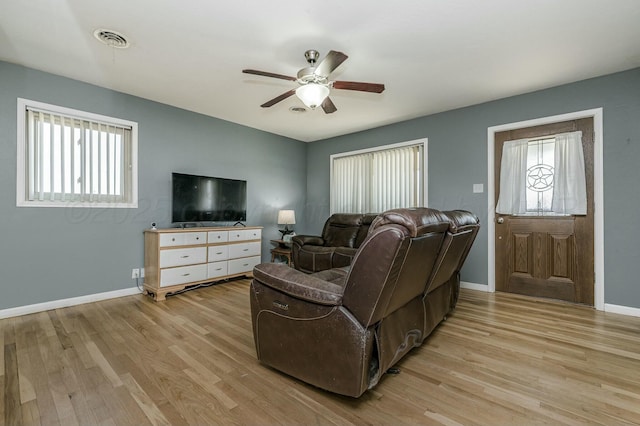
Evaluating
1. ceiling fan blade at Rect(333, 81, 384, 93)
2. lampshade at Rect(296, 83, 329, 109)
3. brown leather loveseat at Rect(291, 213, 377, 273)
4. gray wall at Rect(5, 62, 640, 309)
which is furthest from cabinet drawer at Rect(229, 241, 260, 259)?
ceiling fan blade at Rect(333, 81, 384, 93)

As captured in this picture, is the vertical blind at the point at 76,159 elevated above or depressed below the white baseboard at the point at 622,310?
above

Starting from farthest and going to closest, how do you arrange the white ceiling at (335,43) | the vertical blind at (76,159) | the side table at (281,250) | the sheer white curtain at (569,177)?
1. the side table at (281,250)
2. the sheer white curtain at (569,177)
3. the vertical blind at (76,159)
4. the white ceiling at (335,43)

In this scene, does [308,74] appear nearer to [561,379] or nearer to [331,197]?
[561,379]

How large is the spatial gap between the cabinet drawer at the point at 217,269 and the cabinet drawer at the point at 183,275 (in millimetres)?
64

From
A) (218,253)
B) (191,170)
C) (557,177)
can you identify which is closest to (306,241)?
(218,253)

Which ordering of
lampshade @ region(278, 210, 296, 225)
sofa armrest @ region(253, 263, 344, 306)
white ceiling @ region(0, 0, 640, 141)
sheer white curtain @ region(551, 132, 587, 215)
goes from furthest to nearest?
lampshade @ region(278, 210, 296, 225)
sheer white curtain @ region(551, 132, 587, 215)
white ceiling @ region(0, 0, 640, 141)
sofa armrest @ region(253, 263, 344, 306)

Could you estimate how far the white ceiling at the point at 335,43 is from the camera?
2.09 m

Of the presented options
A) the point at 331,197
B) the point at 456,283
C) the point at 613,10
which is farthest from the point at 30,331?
the point at 613,10

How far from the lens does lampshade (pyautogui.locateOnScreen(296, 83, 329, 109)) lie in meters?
2.41

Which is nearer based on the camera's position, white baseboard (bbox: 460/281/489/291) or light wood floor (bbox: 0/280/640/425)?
light wood floor (bbox: 0/280/640/425)

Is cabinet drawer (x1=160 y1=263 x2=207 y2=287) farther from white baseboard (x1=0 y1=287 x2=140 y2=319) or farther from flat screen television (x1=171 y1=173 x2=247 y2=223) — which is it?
flat screen television (x1=171 y1=173 x2=247 y2=223)

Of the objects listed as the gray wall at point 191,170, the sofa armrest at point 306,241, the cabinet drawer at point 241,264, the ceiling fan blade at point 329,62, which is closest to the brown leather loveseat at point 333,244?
the sofa armrest at point 306,241

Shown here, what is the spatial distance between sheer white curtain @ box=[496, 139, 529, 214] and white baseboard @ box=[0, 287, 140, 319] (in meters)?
4.90

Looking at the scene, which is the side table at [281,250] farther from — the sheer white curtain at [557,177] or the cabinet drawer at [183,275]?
the sheer white curtain at [557,177]
